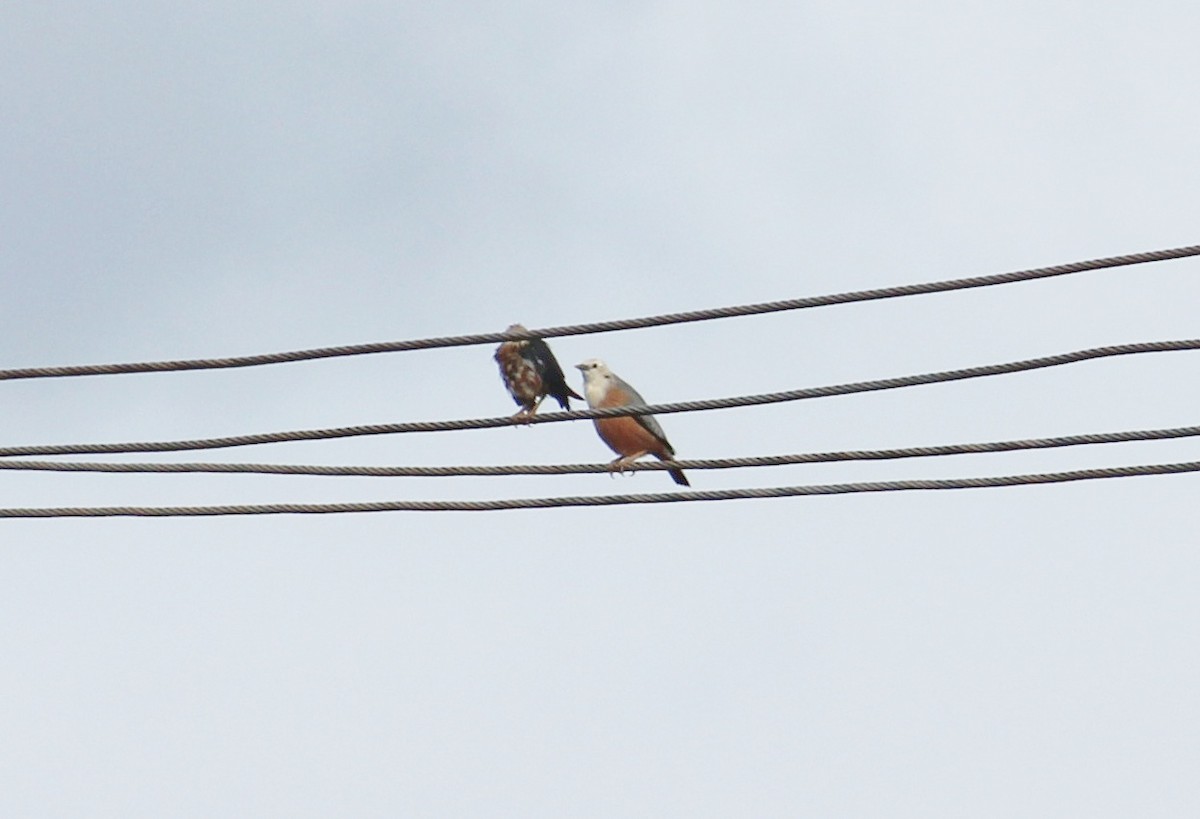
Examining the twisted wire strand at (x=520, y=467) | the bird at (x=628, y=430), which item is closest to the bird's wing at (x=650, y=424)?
the bird at (x=628, y=430)

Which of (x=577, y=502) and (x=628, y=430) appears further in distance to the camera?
(x=628, y=430)

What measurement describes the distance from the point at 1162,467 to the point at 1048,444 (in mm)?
366

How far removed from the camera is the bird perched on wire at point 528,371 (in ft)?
41.4

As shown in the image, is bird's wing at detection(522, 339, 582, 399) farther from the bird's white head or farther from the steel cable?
the steel cable

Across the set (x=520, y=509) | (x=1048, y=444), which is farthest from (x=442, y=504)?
(x=1048, y=444)

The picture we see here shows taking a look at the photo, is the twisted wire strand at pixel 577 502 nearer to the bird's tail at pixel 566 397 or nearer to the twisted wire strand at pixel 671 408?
the twisted wire strand at pixel 671 408

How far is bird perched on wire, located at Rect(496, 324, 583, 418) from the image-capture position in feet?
41.4

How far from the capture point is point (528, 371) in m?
12.6

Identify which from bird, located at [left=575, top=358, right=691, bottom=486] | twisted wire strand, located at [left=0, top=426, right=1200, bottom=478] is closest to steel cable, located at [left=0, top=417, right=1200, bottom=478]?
twisted wire strand, located at [left=0, top=426, right=1200, bottom=478]

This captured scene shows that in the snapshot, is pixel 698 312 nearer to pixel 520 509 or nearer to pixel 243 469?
pixel 520 509

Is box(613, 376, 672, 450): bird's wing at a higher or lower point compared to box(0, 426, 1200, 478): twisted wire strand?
higher

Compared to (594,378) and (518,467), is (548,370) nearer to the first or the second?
(594,378)

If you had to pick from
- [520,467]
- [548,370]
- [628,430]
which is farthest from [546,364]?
[520,467]

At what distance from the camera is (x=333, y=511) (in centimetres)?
752
